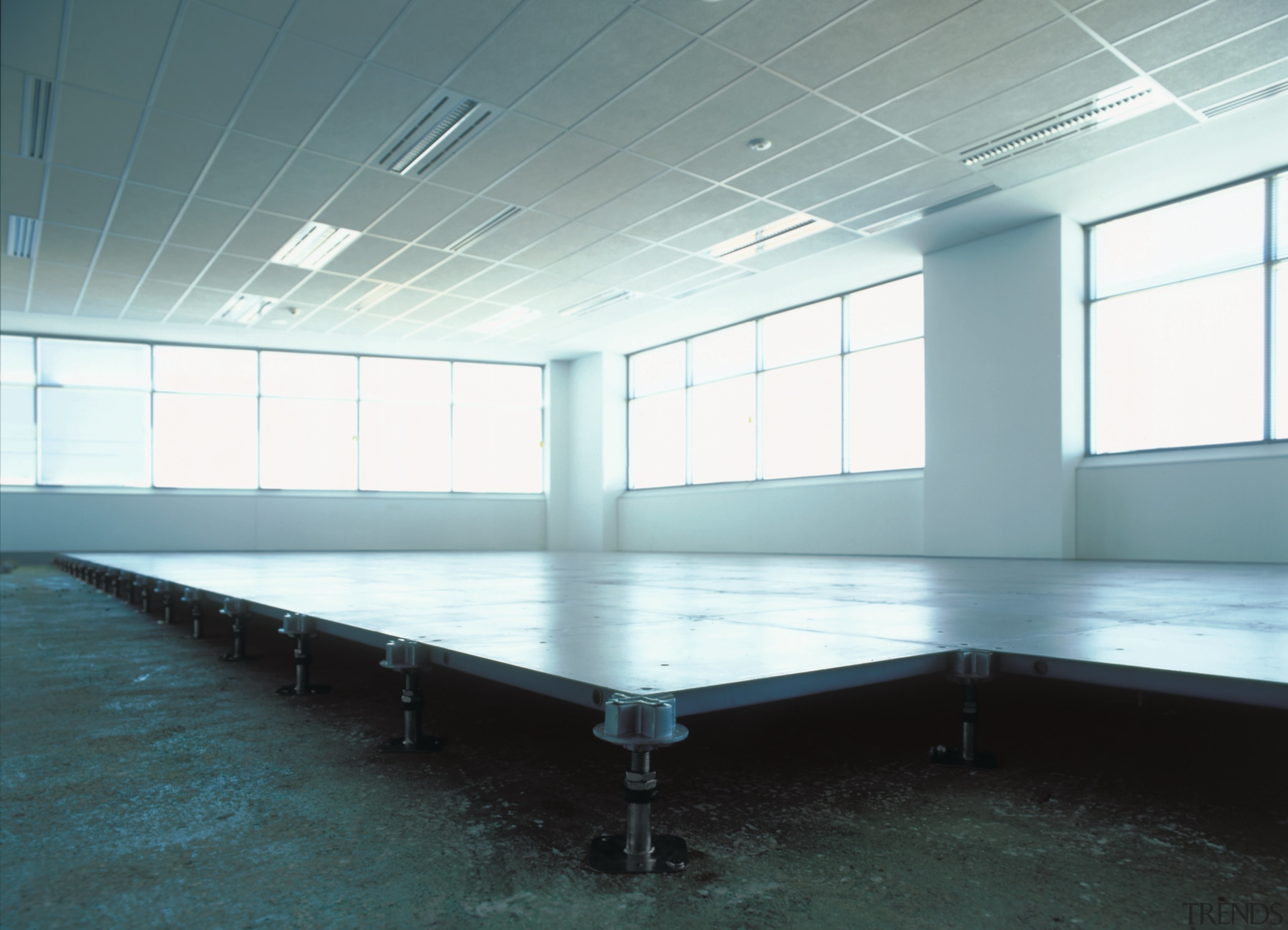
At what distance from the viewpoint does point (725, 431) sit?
14625 millimetres

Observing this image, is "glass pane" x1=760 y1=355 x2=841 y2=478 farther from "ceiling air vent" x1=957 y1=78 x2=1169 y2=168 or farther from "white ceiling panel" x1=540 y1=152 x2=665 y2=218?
"white ceiling panel" x1=540 y1=152 x2=665 y2=218

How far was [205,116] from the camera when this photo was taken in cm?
680

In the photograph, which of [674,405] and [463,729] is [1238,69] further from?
[674,405]

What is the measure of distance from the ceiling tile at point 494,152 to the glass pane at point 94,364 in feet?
32.6

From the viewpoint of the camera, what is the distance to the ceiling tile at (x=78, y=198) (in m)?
7.96

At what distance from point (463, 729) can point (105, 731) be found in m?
1.09

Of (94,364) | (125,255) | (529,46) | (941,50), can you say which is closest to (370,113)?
(529,46)

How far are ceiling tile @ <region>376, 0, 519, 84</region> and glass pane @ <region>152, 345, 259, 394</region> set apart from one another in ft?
36.6

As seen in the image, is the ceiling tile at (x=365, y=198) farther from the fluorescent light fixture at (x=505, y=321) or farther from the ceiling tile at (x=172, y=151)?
the fluorescent light fixture at (x=505, y=321)

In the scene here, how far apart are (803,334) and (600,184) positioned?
5.81 m

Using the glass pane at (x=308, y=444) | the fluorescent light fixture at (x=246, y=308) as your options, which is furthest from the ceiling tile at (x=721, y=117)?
the glass pane at (x=308, y=444)

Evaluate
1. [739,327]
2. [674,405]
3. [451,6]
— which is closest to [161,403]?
[674,405]

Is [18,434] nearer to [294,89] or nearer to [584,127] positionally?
[294,89]

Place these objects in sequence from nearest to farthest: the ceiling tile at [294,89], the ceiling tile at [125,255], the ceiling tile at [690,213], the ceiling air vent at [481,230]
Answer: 1. the ceiling tile at [294,89]
2. the ceiling tile at [690,213]
3. the ceiling air vent at [481,230]
4. the ceiling tile at [125,255]
